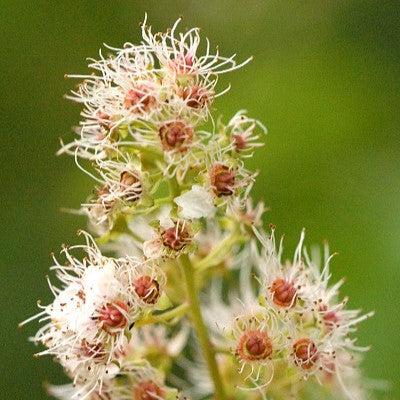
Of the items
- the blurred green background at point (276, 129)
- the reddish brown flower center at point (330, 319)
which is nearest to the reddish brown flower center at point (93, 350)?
the reddish brown flower center at point (330, 319)

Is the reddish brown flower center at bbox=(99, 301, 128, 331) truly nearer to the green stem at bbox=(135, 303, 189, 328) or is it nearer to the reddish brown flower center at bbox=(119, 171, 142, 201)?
the green stem at bbox=(135, 303, 189, 328)

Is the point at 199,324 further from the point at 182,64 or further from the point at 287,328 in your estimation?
the point at 182,64

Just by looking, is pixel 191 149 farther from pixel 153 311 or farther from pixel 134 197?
pixel 153 311

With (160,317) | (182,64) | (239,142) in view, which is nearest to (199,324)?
(160,317)

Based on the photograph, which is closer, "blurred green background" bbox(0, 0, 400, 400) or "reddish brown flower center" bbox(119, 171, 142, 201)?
"reddish brown flower center" bbox(119, 171, 142, 201)

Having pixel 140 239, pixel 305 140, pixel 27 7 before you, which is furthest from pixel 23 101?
pixel 140 239

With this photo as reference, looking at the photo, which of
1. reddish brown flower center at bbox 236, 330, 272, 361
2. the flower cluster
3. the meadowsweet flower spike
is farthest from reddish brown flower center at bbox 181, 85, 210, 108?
reddish brown flower center at bbox 236, 330, 272, 361
